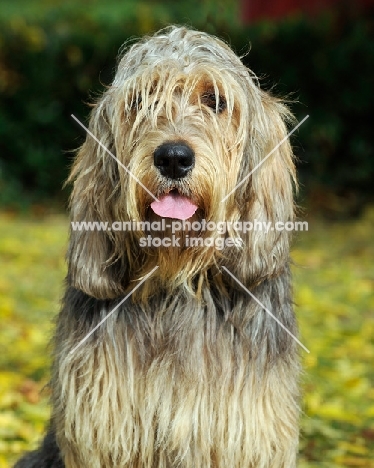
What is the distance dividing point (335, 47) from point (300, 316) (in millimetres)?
5631

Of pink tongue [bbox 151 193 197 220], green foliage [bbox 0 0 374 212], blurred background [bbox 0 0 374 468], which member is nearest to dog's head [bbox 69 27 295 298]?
pink tongue [bbox 151 193 197 220]

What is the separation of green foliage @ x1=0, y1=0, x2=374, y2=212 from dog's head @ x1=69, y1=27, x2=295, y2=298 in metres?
8.55

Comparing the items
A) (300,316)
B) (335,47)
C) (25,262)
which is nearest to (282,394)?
(300,316)

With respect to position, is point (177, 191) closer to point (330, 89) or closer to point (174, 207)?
point (174, 207)

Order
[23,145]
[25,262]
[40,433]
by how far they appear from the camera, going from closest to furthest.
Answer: [40,433] < [25,262] < [23,145]

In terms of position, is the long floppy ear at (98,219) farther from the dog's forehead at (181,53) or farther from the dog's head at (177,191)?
the dog's forehead at (181,53)

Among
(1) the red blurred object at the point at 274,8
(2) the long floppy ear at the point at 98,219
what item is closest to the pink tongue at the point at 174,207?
(2) the long floppy ear at the point at 98,219

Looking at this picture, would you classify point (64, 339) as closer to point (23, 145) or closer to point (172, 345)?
point (172, 345)

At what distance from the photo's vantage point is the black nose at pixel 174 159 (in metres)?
3.36

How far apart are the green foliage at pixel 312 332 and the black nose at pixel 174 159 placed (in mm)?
962

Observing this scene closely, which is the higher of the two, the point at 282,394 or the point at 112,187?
the point at 112,187

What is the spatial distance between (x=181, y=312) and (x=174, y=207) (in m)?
0.51

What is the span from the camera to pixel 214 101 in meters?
3.69

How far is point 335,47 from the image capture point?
12.4 meters
